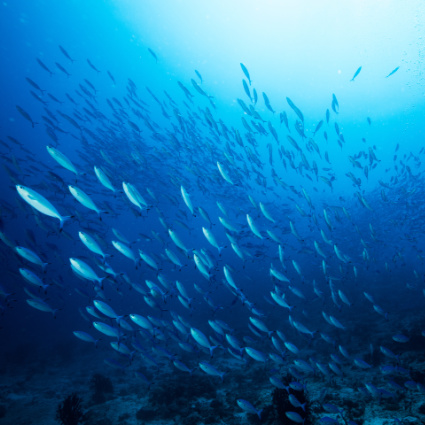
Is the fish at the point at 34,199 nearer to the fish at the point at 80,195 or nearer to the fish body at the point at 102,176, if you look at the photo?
the fish at the point at 80,195

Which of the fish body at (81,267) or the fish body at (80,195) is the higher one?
the fish body at (80,195)

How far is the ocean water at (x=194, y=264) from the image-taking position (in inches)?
230

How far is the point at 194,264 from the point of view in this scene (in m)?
11.6

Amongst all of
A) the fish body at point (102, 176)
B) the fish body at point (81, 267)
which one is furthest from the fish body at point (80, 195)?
the fish body at point (81, 267)

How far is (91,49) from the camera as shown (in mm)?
36688

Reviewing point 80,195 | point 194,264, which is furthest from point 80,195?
point 194,264

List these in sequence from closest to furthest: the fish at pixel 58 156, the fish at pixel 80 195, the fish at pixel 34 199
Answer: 1. the fish at pixel 34 199
2. the fish at pixel 80 195
3. the fish at pixel 58 156

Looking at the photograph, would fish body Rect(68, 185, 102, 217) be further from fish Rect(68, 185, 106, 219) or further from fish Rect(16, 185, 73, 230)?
fish Rect(16, 185, 73, 230)

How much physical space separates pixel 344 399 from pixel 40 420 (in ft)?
29.0

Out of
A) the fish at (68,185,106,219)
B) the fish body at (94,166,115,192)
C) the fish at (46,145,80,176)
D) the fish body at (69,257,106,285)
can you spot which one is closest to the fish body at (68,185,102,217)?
the fish at (68,185,106,219)

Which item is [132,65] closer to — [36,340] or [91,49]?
[91,49]

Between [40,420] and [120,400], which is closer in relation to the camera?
[40,420]

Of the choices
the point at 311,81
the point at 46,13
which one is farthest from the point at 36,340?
the point at 311,81

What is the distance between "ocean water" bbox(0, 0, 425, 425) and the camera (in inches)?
230
